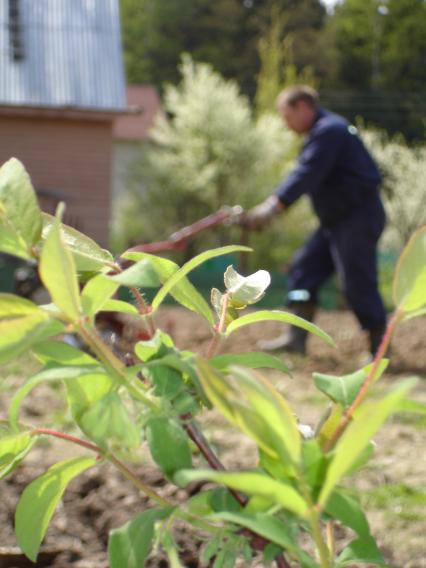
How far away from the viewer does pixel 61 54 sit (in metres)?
18.9

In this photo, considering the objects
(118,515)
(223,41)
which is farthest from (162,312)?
(223,41)

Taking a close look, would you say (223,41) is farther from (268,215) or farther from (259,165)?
(268,215)

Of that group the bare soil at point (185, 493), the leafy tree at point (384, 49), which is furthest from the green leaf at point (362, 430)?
the leafy tree at point (384, 49)

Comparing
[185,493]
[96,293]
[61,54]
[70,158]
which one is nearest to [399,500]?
[185,493]

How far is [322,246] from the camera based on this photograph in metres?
7.91

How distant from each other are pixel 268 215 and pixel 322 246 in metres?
0.82

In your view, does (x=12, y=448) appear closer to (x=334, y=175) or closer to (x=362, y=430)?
(x=362, y=430)

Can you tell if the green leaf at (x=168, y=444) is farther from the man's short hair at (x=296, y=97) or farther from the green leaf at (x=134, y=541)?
the man's short hair at (x=296, y=97)

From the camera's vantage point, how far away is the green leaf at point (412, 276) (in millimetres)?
856

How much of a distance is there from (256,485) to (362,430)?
90mm

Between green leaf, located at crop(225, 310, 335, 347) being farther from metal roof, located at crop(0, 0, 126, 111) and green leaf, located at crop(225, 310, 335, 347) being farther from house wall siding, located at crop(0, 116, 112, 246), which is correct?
house wall siding, located at crop(0, 116, 112, 246)

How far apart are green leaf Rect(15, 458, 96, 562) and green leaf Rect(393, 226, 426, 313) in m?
0.37

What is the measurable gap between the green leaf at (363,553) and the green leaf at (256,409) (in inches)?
9.2

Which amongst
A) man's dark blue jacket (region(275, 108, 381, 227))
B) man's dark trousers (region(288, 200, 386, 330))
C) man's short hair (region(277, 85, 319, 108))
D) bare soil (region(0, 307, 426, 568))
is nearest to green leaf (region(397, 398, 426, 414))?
bare soil (region(0, 307, 426, 568))
